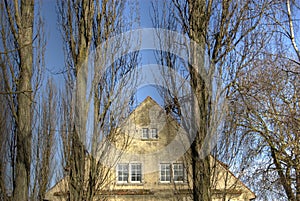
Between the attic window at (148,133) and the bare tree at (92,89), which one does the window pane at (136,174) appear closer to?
the attic window at (148,133)

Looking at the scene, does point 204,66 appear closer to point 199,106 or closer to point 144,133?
point 199,106

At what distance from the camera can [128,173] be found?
18.5 m

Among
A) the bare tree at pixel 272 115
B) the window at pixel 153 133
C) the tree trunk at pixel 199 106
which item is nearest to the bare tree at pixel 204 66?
the tree trunk at pixel 199 106

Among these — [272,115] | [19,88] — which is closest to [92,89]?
[19,88]

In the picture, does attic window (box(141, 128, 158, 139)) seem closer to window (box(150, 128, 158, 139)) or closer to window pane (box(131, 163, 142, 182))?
window (box(150, 128, 158, 139))

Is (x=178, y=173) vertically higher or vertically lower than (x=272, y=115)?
lower

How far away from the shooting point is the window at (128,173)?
18405 millimetres

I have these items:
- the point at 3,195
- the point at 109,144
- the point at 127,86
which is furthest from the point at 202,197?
the point at 3,195

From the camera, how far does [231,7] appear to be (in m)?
9.03

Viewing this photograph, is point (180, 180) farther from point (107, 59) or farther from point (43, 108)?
point (43, 108)

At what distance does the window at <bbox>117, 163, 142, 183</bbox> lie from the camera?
1840cm

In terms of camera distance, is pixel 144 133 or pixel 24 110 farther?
pixel 144 133

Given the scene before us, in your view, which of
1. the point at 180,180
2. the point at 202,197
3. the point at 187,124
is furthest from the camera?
the point at 180,180

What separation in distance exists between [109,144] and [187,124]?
179 cm
